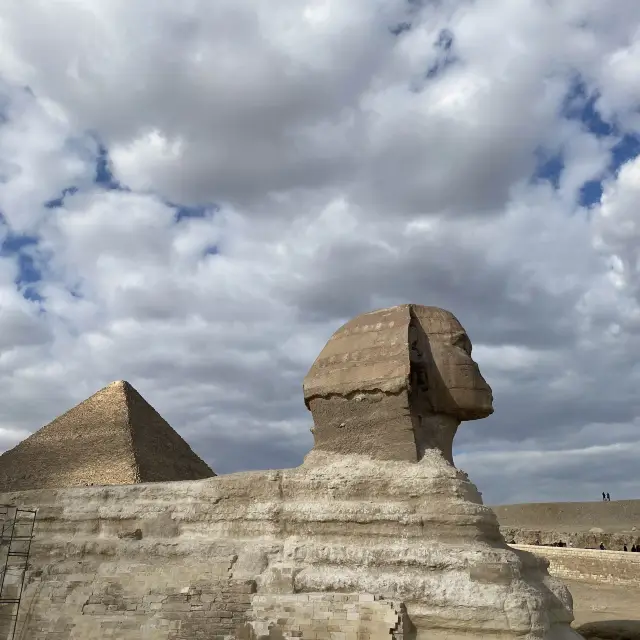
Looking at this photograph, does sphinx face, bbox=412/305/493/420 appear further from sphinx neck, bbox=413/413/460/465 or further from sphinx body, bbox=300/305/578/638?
sphinx neck, bbox=413/413/460/465

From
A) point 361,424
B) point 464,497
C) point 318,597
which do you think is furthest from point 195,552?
point 464,497

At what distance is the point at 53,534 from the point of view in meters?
10.5

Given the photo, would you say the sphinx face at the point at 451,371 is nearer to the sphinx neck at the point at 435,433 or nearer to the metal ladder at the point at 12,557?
the sphinx neck at the point at 435,433

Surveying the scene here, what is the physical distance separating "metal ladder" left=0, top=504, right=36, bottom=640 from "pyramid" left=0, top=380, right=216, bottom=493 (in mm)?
5352

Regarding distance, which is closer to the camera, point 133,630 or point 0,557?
point 133,630

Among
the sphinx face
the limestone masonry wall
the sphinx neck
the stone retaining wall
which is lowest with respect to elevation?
the stone retaining wall

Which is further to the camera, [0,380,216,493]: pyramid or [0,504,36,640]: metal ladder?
[0,380,216,493]: pyramid

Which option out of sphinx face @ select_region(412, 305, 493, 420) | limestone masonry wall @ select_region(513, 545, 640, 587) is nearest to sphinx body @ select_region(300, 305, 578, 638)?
sphinx face @ select_region(412, 305, 493, 420)

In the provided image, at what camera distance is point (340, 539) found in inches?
324

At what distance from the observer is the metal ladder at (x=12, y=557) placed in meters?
9.82

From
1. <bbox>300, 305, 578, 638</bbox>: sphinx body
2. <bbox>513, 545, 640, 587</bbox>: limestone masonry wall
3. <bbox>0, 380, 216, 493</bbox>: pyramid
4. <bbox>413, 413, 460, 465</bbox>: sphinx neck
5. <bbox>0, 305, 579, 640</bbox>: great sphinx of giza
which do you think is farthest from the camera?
<bbox>513, 545, 640, 587</bbox>: limestone masonry wall

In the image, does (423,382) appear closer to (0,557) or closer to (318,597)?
(318,597)

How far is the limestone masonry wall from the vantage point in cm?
1947

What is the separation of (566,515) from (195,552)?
135ft
